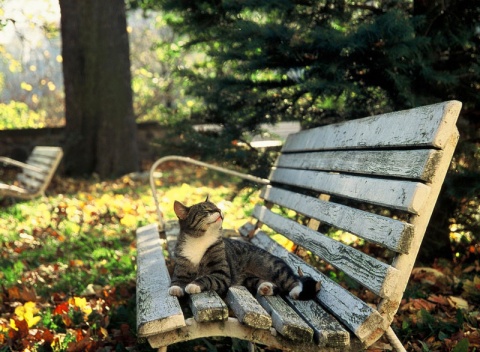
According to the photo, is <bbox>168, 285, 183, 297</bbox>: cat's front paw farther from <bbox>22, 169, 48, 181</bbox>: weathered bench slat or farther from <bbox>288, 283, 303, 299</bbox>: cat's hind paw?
<bbox>22, 169, 48, 181</bbox>: weathered bench slat

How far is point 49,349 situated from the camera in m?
3.51

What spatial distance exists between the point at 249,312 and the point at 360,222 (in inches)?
27.7

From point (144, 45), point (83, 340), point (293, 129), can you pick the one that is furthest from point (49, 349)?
point (144, 45)

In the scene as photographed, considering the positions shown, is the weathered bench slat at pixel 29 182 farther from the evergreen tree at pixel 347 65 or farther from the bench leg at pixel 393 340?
the bench leg at pixel 393 340

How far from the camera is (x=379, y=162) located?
2809mm

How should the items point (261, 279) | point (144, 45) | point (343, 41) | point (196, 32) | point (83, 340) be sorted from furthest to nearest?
point (144, 45)
point (196, 32)
point (343, 41)
point (83, 340)
point (261, 279)

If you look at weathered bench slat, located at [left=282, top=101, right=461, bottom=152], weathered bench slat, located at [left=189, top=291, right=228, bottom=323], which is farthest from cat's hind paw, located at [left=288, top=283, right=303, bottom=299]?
weathered bench slat, located at [left=282, top=101, right=461, bottom=152]

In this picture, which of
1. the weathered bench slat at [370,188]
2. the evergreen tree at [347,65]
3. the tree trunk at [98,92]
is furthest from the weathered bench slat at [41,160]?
the weathered bench slat at [370,188]

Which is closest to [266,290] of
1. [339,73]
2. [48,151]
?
[339,73]

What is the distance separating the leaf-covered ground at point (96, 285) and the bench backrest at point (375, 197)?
679 mm

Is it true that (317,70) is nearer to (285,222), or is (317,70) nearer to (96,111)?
(285,222)

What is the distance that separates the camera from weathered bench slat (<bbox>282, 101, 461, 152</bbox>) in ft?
7.72

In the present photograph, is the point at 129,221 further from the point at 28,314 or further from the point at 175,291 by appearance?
the point at 175,291

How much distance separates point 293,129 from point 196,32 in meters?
3.09
